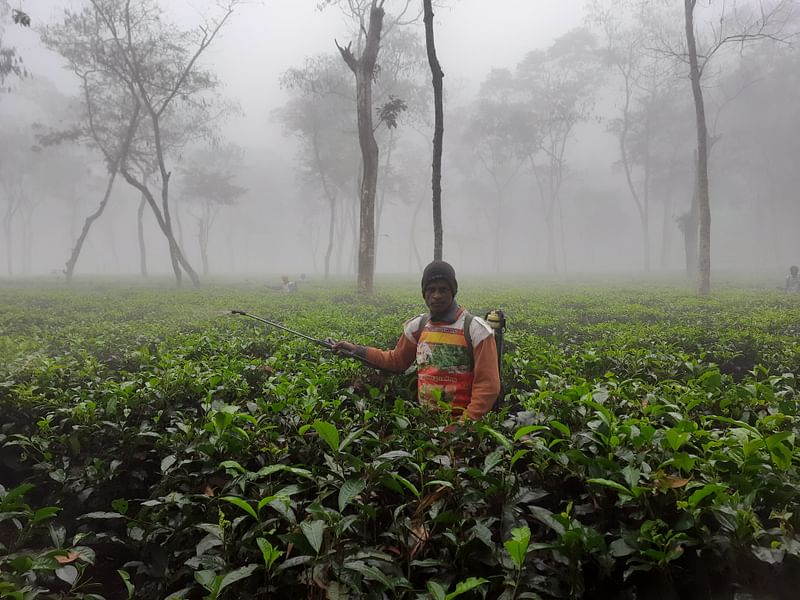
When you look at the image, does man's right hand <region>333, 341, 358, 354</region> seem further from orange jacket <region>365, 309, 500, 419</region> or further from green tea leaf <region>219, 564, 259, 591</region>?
green tea leaf <region>219, 564, 259, 591</region>

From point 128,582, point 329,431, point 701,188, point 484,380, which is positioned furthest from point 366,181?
point 128,582

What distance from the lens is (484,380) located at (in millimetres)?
3561

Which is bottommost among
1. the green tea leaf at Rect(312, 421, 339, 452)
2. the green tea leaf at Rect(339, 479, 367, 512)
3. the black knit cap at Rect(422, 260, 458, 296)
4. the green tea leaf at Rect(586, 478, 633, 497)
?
the green tea leaf at Rect(339, 479, 367, 512)

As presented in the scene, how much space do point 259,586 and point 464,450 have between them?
109cm

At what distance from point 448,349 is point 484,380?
43 centimetres

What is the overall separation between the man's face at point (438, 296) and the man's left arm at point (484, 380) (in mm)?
466

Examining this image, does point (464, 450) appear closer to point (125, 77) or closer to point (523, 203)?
point (125, 77)

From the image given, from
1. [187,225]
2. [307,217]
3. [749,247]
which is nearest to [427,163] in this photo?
[307,217]

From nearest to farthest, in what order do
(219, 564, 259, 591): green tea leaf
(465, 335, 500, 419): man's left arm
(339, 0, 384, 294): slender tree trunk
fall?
1. (219, 564, 259, 591): green tea leaf
2. (465, 335, 500, 419): man's left arm
3. (339, 0, 384, 294): slender tree trunk

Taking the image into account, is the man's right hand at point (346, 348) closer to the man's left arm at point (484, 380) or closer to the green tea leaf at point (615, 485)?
the man's left arm at point (484, 380)

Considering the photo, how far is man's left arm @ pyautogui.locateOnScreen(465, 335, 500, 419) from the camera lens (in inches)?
137

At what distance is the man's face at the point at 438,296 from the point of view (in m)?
3.89

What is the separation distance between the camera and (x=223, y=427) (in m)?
2.46

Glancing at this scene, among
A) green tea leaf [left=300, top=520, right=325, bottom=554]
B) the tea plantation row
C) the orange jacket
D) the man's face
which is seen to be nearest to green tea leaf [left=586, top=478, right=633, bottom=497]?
the tea plantation row
